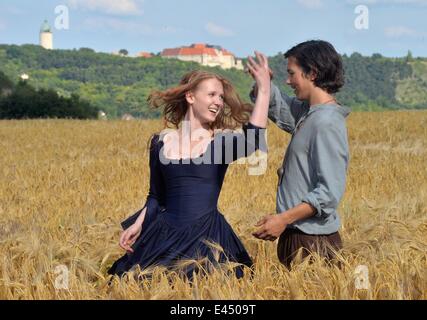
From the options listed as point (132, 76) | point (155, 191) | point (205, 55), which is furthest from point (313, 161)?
point (205, 55)

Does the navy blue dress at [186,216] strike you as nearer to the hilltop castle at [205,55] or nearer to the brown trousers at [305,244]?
the brown trousers at [305,244]

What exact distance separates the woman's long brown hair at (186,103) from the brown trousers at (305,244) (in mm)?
552

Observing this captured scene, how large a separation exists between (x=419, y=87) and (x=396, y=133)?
99.0m

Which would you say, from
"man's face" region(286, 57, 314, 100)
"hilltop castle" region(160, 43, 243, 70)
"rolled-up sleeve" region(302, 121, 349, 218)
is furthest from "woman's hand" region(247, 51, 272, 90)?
"hilltop castle" region(160, 43, 243, 70)

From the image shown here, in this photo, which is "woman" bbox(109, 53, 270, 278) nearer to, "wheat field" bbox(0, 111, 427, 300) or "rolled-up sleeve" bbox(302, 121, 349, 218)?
"wheat field" bbox(0, 111, 427, 300)

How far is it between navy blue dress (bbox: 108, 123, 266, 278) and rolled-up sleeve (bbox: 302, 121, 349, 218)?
0.41 meters

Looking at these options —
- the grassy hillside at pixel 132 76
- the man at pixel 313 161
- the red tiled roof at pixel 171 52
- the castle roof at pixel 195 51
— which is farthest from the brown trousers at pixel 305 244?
the red tiled roof at pixel 171 52

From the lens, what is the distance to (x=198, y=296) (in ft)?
9.27

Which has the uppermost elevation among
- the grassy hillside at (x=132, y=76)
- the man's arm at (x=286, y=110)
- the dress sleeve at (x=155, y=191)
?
the grassy hillside at (x=132, y=76)

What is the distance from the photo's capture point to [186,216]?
3.63 metres

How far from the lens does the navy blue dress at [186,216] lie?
11.6 feet

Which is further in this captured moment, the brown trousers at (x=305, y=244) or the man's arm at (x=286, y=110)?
the man's arm at (x=286, y=110)

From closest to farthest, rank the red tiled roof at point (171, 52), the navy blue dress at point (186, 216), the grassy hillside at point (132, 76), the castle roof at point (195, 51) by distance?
the navy blue dress at point (186, 216), the grassy hillside at point (132, 76), the castle roof at point (195, 51), the red tiled roof at point (171, 52)

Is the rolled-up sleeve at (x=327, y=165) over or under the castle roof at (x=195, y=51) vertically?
under
